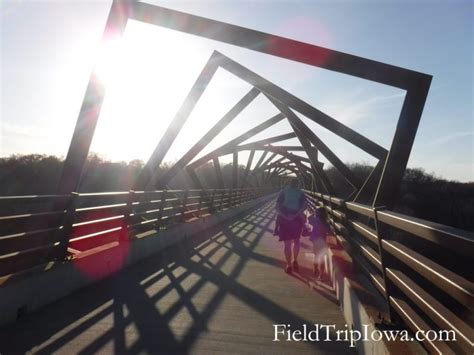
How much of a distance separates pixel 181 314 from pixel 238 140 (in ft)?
48.4

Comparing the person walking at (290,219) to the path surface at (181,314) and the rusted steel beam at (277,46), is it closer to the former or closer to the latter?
the path surface at (181,314)

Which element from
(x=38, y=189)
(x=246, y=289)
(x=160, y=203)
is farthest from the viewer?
(x=38, y=189)

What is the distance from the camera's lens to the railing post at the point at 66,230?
5504 mm

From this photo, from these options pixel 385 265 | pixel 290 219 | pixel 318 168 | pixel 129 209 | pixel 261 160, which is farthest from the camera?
pixel 261 160

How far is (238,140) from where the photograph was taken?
19078mm

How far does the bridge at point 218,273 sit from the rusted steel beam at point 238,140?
21.7ft

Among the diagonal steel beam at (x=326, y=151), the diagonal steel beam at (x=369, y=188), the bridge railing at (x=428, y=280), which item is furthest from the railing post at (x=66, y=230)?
the diagonal steel beam at (x=326, y=151)

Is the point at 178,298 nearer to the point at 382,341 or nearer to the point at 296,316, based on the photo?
the point at 296,316

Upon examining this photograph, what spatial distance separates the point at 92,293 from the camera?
5.50 metres

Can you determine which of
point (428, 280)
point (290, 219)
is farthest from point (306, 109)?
point (428, 280)

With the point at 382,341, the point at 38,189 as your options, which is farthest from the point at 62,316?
the point at 38,189

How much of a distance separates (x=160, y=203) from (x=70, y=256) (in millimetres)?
4551

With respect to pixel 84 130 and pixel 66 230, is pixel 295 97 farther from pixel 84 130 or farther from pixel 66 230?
pixel 66 230

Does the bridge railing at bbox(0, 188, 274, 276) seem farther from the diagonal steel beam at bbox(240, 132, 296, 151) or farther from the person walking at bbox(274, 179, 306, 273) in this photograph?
the diagonal steel beam at bbox(240, 132, 296, 151)
